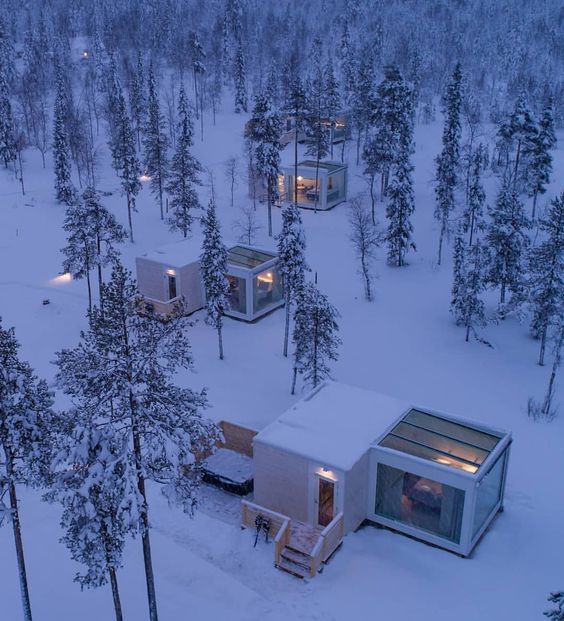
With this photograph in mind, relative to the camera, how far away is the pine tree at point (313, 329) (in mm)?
26594

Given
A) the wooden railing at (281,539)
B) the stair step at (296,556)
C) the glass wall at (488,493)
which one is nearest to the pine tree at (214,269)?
the wooden railing at (281,539)

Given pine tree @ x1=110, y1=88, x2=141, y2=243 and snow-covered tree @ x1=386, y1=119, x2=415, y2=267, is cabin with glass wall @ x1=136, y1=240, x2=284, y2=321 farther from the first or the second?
pine tree @ x1=110, y1=88, x2=141, y2=243

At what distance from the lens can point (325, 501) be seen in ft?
66.7

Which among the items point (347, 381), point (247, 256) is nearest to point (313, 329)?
point (347, 381)

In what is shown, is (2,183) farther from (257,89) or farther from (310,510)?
(310,510)

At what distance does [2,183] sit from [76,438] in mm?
53303

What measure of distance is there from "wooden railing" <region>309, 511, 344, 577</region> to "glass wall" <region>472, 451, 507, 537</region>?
12.2 feet

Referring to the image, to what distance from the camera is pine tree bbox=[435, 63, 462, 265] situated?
4681 cm

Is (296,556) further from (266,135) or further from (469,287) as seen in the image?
(266,135)

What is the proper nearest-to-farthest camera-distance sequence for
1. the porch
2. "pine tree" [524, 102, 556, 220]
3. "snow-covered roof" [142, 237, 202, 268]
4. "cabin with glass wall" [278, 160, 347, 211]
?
the porch → "snow-covered roof" [142, 237, 202, 268] → "pine tree" [524, 102, 556, 220] → "cabin with glass wall" [278, 160, 347, 211]

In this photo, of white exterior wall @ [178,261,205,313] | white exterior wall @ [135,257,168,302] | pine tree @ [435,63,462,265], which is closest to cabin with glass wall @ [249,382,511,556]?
white exterior wall @ [178,261,205,313]

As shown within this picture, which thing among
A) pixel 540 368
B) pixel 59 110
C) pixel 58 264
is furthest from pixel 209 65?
pixel 540 368

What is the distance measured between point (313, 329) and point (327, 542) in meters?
9.71

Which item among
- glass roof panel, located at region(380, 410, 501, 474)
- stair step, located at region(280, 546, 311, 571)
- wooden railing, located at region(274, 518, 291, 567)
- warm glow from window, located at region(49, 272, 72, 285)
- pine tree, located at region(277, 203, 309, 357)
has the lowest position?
warm glow from window, located at region(49, 272, 72, 285)
